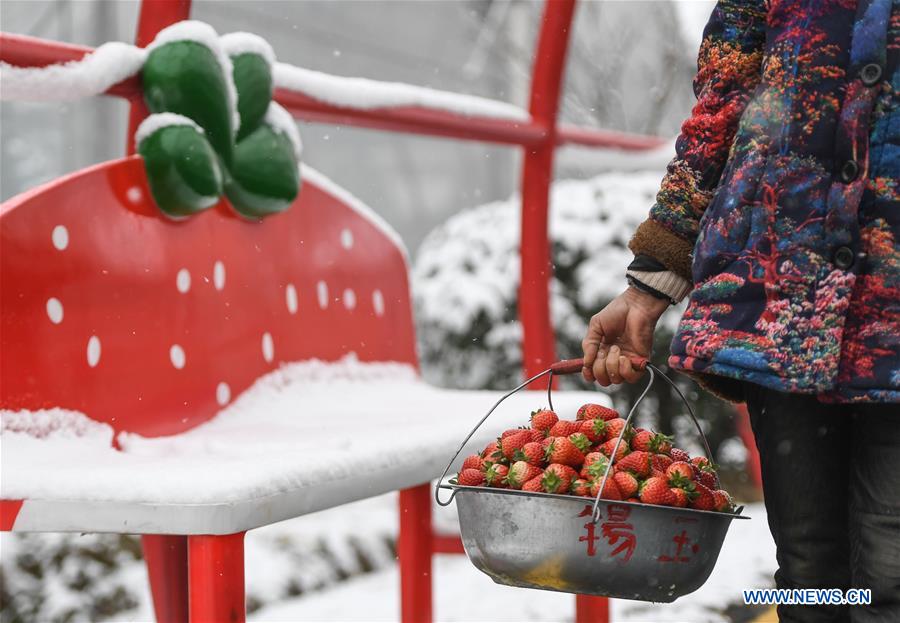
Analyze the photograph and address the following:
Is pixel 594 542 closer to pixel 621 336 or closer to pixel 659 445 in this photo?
pixel 659 445

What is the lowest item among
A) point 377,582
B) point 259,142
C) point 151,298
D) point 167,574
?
point 377,582

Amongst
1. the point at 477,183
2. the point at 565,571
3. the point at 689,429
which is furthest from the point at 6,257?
the point at 477,183

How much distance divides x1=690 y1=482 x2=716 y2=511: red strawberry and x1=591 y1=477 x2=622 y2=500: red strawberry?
0.33ft

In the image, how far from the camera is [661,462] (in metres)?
1.49

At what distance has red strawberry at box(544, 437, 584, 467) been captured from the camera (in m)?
1.47

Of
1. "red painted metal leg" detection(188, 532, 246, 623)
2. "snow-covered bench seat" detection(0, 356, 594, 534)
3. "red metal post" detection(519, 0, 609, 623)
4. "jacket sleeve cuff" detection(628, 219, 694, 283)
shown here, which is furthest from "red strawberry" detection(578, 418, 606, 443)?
"red metal post" detection(519, 0, 609, 623)

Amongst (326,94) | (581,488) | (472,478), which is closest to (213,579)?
(472,478)

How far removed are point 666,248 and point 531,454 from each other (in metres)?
0.31

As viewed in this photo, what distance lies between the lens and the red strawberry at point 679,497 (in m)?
1.42

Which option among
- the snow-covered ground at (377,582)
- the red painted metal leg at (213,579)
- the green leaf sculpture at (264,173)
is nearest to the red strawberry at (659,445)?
the red painted metal leg at (213,579)

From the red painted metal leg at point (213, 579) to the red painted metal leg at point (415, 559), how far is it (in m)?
0.85

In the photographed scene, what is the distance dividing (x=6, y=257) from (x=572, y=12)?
5.07ft

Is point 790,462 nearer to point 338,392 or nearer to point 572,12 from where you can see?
point 338,392

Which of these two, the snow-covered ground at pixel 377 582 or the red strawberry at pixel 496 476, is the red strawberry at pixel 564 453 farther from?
the snow-covered ground at pixel 377 582
